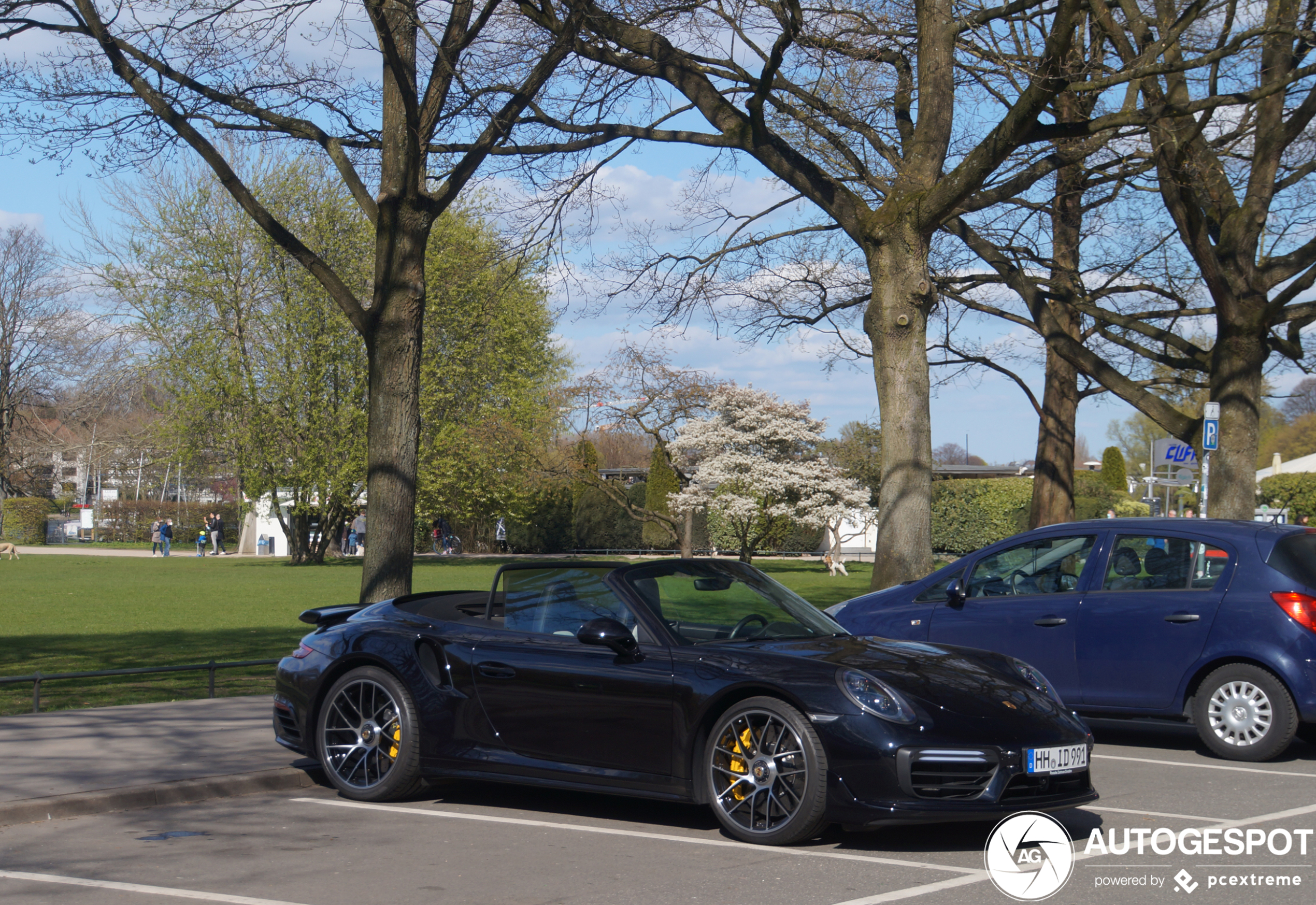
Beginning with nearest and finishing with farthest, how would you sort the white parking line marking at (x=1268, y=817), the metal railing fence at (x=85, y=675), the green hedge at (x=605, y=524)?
the white parking line marking at (x=1268, y=817), the metal railing fence at (x=85, y=675), the green hedge at (x=605, y=524)

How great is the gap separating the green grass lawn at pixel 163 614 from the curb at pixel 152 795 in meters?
4.40

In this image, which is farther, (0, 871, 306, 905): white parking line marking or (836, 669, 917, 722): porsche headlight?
(836, 669, 917, 722): porsche headlight

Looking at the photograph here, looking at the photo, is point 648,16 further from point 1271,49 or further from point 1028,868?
point 1028,868

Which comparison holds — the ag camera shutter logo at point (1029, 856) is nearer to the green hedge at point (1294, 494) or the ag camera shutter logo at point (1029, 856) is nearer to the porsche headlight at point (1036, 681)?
the porsche headlight at point (1036, 681)

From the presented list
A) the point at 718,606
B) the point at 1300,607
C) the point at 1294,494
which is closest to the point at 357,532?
the point at 1294,494

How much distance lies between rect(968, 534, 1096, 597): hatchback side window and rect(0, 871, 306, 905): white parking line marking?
6205mm

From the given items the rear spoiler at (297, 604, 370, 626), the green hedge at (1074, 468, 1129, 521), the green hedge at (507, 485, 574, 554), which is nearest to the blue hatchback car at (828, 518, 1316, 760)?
the rear spoiler at (297, 604, 370, 626)

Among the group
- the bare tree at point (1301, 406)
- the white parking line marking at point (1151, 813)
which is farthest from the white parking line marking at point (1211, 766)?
the bare tree at point (1301, 406)

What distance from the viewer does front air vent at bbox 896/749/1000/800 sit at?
5.47m

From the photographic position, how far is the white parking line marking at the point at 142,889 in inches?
192

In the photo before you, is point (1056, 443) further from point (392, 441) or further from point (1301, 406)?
point (1301, 406)

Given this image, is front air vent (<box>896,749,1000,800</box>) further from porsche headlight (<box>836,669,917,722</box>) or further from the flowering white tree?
the flowering white tree

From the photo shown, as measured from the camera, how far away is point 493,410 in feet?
148

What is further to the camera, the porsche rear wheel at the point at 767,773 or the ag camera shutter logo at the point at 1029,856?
the porsche rear wheel at the point at 767,773
